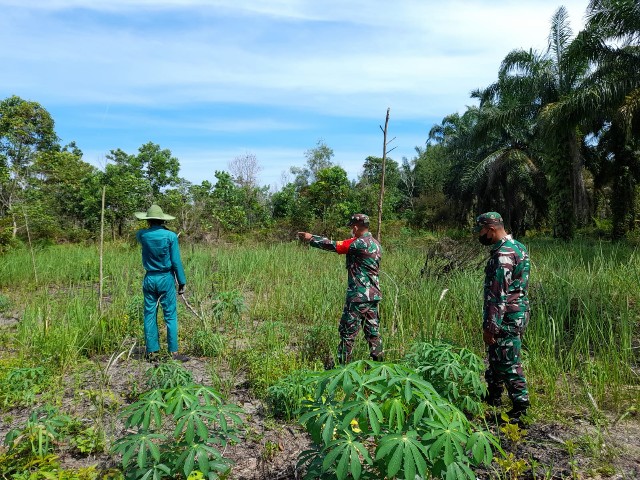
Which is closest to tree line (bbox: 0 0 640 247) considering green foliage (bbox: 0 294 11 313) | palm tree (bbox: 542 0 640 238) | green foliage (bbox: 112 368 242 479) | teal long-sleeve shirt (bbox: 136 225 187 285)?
palm tree (bbox: 542 0 640 238)

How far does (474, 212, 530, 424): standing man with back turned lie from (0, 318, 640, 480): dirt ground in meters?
0.30

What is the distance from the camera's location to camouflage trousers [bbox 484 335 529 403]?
10.00 ft

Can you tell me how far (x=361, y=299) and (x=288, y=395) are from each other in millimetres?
1161

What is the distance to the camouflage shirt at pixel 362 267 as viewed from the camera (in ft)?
13.0

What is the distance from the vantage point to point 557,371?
356 centimetres

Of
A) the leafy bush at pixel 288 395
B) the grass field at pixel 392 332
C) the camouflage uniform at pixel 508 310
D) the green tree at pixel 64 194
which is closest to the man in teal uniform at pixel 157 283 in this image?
the grass field at pixel 392 332

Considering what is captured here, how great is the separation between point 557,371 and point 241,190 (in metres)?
16.0

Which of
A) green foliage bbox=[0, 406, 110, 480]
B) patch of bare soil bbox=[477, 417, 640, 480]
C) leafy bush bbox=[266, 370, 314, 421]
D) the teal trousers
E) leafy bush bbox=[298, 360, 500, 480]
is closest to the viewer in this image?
leafy bush bbox=[298, 360, 500, 480]

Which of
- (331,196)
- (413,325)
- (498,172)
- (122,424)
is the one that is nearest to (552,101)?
(498,172)

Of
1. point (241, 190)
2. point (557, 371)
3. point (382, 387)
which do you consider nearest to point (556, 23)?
point (241, 190)

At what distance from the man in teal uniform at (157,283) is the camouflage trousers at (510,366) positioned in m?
2.78

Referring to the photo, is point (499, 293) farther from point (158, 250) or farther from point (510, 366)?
point (158, 250)

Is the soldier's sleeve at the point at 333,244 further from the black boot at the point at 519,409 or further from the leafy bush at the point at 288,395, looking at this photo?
the black boot at the point at 519,409

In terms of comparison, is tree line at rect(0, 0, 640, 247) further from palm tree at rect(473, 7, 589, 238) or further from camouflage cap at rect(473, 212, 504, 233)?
camouflage cap at rect(473, 212, 504, 233)
